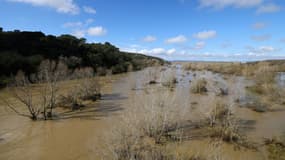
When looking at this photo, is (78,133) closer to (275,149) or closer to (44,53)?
(275,149)

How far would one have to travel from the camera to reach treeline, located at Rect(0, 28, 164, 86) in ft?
67.0

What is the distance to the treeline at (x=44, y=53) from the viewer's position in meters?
20.4

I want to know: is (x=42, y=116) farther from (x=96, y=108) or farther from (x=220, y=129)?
(x=220, y=129)

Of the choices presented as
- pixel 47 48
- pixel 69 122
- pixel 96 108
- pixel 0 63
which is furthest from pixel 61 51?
pixel 69 122

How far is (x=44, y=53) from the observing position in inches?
1070

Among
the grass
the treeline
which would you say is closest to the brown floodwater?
the grass

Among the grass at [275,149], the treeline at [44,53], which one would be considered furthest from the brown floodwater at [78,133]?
the treeline at [44,53]

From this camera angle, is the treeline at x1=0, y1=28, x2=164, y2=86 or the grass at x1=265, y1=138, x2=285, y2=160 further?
the treeline at x1=0, y1=28, x2=164, y2=86

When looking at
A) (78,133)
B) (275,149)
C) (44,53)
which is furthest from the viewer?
(44,53)

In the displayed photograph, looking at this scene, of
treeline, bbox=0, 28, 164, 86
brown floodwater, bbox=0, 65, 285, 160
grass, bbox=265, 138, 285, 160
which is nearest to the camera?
grass, bbox=265, 138, 285, 160

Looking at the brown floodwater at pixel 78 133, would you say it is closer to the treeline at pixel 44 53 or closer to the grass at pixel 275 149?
the grass at pixel 275 149

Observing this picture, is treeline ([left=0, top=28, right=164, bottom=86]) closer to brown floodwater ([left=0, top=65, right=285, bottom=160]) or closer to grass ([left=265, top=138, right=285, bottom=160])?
brown floodwater ([left=0, top=65, right=285, bottom=160])

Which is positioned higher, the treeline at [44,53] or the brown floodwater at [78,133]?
the treeline at [44,53]

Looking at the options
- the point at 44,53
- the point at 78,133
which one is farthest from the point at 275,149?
the point at 44,53
